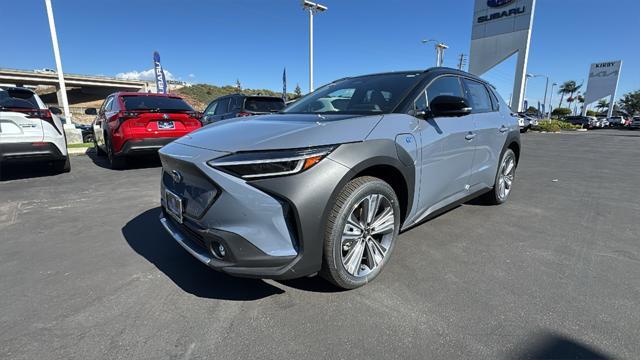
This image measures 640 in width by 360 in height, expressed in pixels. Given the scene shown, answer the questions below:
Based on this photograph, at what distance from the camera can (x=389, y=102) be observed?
2715mm

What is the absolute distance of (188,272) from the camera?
8.57ft

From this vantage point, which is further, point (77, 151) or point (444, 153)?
point (77, 151)

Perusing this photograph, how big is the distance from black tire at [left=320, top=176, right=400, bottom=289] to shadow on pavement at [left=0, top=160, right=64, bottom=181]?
6285mm

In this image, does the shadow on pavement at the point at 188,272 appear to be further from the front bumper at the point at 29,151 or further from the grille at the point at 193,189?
the front bumper at the point at 29,151

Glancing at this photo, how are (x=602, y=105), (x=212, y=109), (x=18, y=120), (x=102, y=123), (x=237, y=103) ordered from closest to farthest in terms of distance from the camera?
(x=18, y=120) < (x=102, y=123) < (x=237, y=103) < (x=212, y=109) < (x=602, y=105)

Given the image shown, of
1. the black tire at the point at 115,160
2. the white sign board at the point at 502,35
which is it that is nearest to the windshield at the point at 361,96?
the black tire at the point at 115,160

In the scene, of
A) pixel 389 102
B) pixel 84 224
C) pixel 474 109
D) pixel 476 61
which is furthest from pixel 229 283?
pixel 476 61

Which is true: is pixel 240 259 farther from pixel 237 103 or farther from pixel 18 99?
pixel 237 103

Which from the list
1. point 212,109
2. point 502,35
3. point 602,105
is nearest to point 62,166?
point 212,109

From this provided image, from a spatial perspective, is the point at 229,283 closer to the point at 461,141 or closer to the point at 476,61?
the point at 461,141

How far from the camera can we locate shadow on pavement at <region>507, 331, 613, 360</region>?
5.77 ft

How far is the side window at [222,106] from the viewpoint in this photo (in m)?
8.77

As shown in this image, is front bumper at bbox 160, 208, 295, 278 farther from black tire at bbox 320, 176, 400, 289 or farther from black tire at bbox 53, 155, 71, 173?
black tire at bbox 53, 155, 71, 173

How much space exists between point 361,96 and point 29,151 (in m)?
5.46
